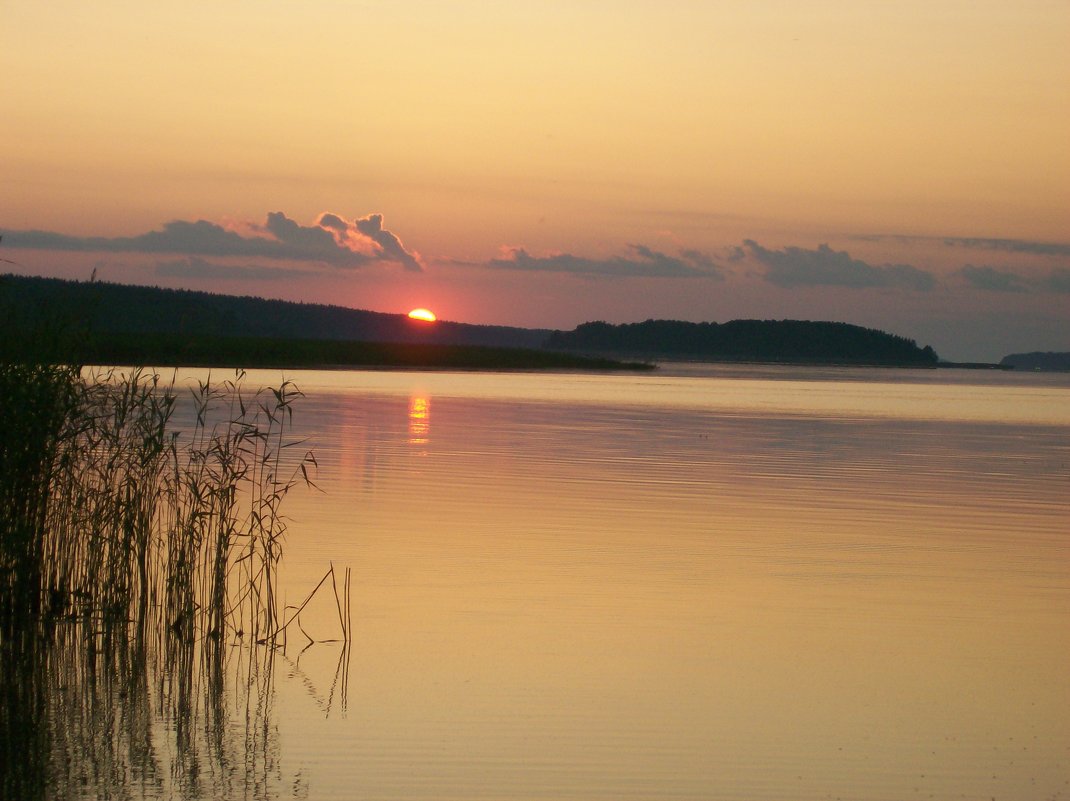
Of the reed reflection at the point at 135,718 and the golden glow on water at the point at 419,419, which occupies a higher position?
the golden glow on water at the point at 419,419

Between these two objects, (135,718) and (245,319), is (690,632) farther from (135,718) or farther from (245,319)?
(245,319)

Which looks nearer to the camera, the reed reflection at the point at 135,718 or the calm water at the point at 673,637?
the reed reflection at the point at 135,718

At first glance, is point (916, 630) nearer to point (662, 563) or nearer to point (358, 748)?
point (662, 563)

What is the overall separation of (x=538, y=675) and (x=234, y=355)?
72477mm

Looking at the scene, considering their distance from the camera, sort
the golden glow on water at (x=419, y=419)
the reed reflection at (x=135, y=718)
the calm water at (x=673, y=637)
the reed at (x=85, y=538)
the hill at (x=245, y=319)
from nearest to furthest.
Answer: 1. the reed reflection at (x=135, y=718)
2. the calm water at (x=673, y=637)
3. the reed at (x=85, y=538)
4. the golden glow on water at (x=419, y=419)
5. the hill at (x=245, y=319)

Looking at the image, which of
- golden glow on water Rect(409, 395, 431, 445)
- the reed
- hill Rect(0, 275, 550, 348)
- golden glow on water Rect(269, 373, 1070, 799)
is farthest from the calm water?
hill Rect(0, 275, 550, 348)

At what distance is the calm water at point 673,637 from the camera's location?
6.33m

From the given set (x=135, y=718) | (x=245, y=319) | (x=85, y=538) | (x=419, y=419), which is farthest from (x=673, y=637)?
(x=245, y=319)

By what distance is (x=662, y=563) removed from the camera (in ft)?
38.0

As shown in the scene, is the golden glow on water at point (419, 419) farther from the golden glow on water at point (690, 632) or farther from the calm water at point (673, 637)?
the golden glow on water at point (690, 632)

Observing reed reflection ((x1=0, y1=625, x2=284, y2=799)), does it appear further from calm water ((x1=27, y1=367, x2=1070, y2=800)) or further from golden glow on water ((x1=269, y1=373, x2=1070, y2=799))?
golden glow on water ((x1=269, y1=373, x2=1070, y2=799))

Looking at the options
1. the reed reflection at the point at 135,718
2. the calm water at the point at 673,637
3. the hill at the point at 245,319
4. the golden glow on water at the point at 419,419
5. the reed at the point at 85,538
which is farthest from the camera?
the hill at the point at 245,319

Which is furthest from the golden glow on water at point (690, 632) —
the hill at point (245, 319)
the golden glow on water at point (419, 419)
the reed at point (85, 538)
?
the hill at point (245, 319)

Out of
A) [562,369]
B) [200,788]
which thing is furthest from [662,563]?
[562,369]
